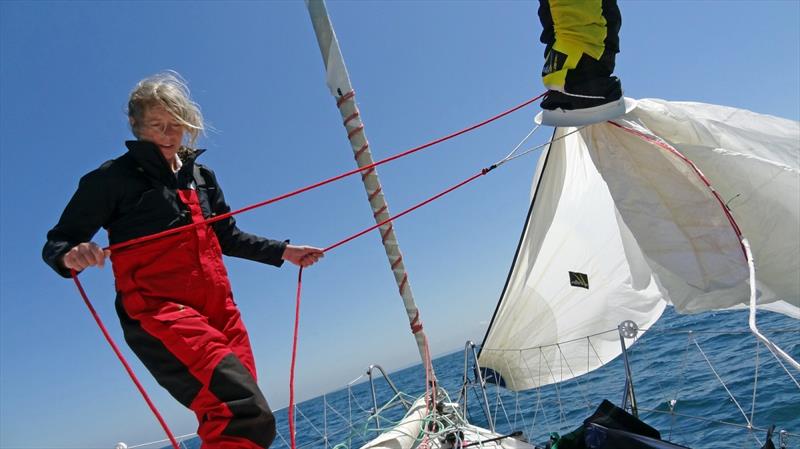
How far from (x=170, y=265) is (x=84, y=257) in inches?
10.7

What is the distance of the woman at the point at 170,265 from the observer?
5.45 feet

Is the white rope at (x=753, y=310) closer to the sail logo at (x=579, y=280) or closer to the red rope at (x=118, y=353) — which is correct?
the sail logo at (x=579, y=280)

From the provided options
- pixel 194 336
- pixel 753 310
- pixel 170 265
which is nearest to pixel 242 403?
pixel 194 336

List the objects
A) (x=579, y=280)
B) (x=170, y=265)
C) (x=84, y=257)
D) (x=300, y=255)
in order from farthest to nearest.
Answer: (x=579, y=280), (x=300, y=255), (x=170, y=265), (x=84, y=257)

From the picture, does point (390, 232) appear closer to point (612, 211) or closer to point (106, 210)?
point (106, 210)

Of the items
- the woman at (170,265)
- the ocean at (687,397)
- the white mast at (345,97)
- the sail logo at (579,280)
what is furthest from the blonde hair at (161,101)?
the sail logo at (579,280)

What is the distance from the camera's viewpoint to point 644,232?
313cm

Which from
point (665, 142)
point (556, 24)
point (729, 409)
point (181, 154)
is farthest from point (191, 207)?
point (729, 409)

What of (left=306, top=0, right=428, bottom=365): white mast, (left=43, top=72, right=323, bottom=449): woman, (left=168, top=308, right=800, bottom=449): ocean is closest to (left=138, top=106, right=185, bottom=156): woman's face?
(left=43, top=72, right=323, bottom=449): woman

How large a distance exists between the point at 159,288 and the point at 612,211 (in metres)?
3.47

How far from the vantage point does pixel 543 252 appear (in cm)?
412

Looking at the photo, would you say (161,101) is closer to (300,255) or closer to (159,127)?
(159,127)

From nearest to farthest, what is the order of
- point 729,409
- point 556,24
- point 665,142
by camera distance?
point 556,24, point 665,142, point 729,409

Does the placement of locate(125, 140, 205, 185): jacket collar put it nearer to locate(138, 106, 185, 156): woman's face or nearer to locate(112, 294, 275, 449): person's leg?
locate(138, 106, 185, 156): woman's face
